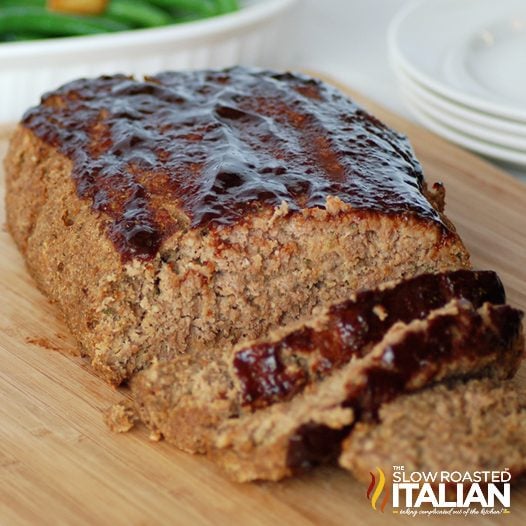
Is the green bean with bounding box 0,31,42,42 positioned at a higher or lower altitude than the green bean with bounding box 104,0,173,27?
lower

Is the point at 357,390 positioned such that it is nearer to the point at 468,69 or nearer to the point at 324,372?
the point at 324,372

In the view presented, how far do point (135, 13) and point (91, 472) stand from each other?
631 cm

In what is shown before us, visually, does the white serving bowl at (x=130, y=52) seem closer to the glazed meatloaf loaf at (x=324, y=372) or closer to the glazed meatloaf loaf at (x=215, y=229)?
the glazed meatloaf loaf at (x=215, y=229)

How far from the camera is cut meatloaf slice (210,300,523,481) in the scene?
4844mm

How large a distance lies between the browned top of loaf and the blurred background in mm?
1493

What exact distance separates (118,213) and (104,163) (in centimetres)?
57

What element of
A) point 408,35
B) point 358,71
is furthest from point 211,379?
point 358,71

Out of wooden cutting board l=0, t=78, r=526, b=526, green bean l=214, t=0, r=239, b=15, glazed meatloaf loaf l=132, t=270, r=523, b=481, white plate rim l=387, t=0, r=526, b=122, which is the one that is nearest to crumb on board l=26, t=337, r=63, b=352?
wooden cutting board l=0, t=78, r=526, b=526

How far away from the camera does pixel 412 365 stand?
197 inches

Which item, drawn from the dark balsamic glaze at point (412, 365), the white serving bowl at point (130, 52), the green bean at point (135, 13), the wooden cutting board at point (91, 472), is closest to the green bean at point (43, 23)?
the green bean at point (135, 13)

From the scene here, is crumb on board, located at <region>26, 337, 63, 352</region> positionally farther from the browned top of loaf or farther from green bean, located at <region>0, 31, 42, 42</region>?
green bean, located at <region>0, 31, 42, 42</region>

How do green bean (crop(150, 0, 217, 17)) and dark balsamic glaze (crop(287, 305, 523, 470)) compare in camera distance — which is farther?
green bean (crop(150, 0, 217, 17))

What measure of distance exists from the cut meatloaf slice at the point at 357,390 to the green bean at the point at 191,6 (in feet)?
20.0

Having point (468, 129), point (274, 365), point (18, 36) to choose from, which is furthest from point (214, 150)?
point (18, 36)
